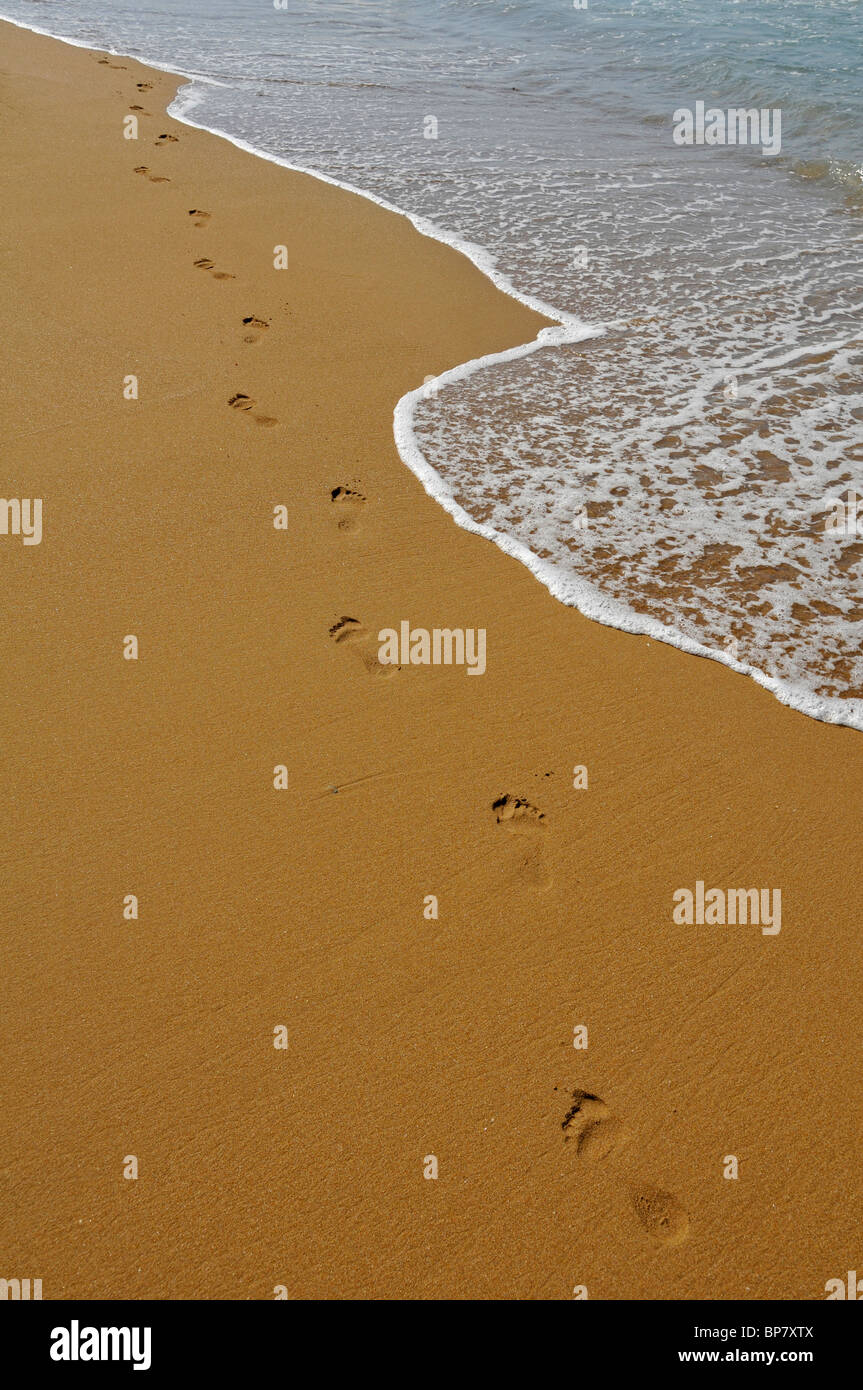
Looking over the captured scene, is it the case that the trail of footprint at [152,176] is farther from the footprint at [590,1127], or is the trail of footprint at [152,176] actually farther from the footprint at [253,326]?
the footprint at [590,1127]

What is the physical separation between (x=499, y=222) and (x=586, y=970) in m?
7.77

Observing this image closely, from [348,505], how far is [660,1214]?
3.39 m

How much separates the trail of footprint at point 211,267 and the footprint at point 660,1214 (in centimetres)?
642

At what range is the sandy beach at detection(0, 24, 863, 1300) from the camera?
2.13 meters

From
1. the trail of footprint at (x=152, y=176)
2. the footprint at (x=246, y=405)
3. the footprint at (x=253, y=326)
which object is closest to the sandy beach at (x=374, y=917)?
the footprint at (x=246, y=405)

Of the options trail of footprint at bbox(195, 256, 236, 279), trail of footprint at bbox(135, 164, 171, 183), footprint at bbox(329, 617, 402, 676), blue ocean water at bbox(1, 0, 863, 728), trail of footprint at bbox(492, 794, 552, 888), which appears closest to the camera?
trail of footprint at bbox(492, 794, 552, 888)

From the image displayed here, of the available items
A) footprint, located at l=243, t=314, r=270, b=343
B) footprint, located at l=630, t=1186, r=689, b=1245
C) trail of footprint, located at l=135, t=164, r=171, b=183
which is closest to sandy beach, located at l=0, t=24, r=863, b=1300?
footprint, located at l=630, t=1186, r=689, b=1245

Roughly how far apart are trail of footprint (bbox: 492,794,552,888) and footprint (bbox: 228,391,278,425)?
2.97 meters

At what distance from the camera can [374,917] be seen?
2684mm

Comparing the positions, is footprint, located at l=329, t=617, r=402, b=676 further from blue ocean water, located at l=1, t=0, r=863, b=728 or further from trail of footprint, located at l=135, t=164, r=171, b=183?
trail of footprint, located at l=135, t=164, r=171, b=183

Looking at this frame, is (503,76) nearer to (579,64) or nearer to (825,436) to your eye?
(579,64)

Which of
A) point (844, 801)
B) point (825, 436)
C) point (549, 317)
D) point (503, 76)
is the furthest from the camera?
point (503, 76)

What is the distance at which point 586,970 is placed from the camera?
2590 mm
